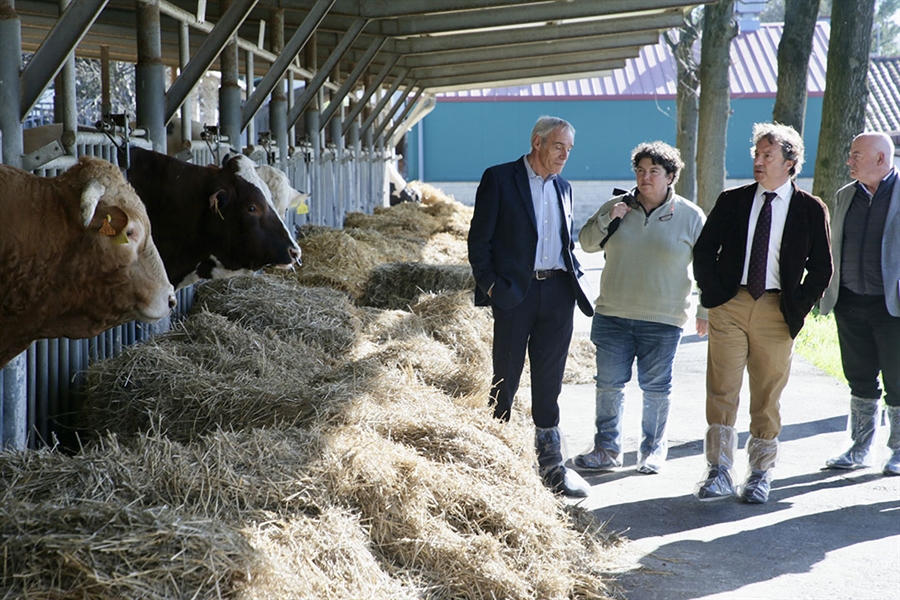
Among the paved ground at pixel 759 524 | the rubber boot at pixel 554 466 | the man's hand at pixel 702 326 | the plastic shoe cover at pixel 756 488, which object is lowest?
the paved ground at pixel 759 524

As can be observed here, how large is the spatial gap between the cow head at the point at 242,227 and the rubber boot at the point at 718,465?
9.95 ft

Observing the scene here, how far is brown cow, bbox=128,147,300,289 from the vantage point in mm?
6094

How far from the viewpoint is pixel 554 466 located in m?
5.44

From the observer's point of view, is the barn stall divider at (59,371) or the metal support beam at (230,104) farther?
the metal support beam at (230,104)

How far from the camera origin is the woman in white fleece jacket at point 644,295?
19.4ft

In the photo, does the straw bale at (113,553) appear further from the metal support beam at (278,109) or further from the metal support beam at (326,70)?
the metal support beam at (326,70)

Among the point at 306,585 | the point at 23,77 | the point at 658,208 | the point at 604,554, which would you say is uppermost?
the point at 23,77

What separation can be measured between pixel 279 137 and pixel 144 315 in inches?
281

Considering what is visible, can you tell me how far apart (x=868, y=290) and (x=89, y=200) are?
185 inches

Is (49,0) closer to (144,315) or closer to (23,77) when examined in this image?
(23,77)

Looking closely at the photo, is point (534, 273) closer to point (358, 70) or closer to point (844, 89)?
point (844, 89)

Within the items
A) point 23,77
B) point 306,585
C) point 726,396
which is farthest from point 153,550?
point 726,396

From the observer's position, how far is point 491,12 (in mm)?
11852

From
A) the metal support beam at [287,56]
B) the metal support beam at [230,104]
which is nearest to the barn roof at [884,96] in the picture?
the metal support beam at [287,56]
